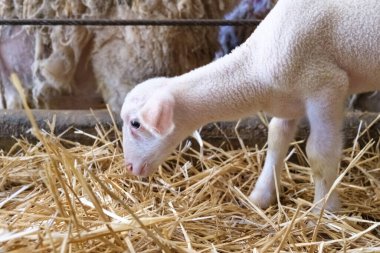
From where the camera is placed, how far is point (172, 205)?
174 cm

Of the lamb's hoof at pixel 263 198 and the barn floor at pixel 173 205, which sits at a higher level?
the barn floor at pixel 173 205

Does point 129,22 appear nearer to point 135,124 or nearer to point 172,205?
point 135,124

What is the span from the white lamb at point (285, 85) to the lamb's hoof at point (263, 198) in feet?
0.61

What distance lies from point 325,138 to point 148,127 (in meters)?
0.52

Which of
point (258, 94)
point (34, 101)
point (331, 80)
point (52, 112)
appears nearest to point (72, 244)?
point (258, 94)

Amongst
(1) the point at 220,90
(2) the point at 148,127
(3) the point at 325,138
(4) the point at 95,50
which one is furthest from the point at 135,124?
(4) the point at 95,50

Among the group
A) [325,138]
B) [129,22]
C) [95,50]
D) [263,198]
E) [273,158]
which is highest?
[129,22]

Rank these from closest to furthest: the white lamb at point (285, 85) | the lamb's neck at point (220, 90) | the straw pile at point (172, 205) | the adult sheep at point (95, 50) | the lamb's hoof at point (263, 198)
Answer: the straw pile at point (172, 205) → the white lamb at point (285, 85) → the lamb's neck at point (220, 90) → the lamb's hoof at point (263, 198) → the adult sheep at point (95, 50)

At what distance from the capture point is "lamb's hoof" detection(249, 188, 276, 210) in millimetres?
1826

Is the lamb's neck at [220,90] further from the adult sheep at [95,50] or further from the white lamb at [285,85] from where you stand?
the adult sheep at [95,50]

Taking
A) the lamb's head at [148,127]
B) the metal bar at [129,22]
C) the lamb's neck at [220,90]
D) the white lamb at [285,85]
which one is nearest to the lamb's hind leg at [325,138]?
the white lamb at [285,85]

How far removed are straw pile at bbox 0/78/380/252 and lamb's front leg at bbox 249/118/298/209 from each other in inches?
2.2

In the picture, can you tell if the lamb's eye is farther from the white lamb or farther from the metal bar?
the metal bar

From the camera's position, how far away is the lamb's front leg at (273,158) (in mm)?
1827
